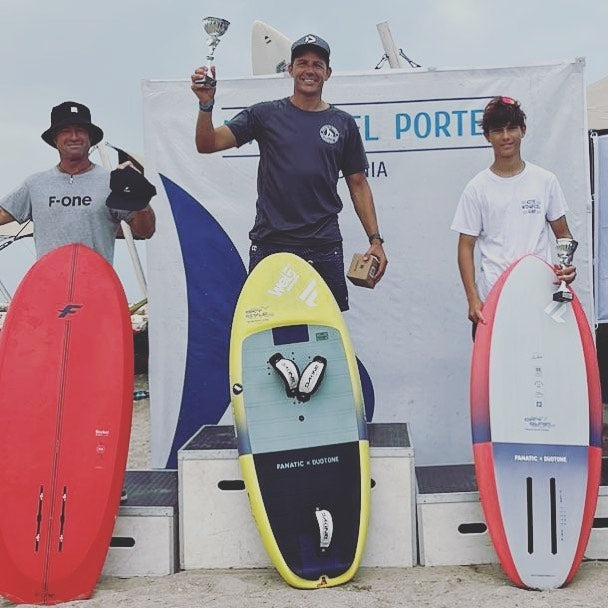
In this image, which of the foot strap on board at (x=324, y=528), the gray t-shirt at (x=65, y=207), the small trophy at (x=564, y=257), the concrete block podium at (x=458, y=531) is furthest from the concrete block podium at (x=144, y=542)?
the small trophy at (x=564, y=257)

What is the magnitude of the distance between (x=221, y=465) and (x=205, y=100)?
4.15 ft

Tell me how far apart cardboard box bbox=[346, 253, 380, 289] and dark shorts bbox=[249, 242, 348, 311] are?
74mm

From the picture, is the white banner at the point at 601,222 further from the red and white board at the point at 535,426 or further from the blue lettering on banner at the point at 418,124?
the red and white board at the point at 535,426

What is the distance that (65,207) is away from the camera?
272 cm

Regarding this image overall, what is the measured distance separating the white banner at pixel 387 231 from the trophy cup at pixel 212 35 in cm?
117

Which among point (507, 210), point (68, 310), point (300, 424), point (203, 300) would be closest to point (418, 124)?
point (507, 210)

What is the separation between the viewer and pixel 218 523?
8.79 ft

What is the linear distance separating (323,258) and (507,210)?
68 centimetres

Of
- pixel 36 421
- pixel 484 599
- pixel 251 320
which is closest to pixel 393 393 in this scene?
pixel 251 320

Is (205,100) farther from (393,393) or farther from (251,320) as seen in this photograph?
(393,393)

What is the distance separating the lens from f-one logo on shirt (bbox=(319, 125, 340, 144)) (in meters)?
2.76

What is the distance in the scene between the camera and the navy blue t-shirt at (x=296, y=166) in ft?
9.00

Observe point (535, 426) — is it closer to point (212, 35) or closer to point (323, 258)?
point (323, 258)

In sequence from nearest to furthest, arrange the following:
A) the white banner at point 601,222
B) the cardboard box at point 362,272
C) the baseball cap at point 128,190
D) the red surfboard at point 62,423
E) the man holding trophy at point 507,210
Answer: the red surfboard at point 62,423 → the baseball cap at point 128,190 → the man holding trophy at point 507,210 → the cardboard box at point 362,272 → the white banner at point 601,222
